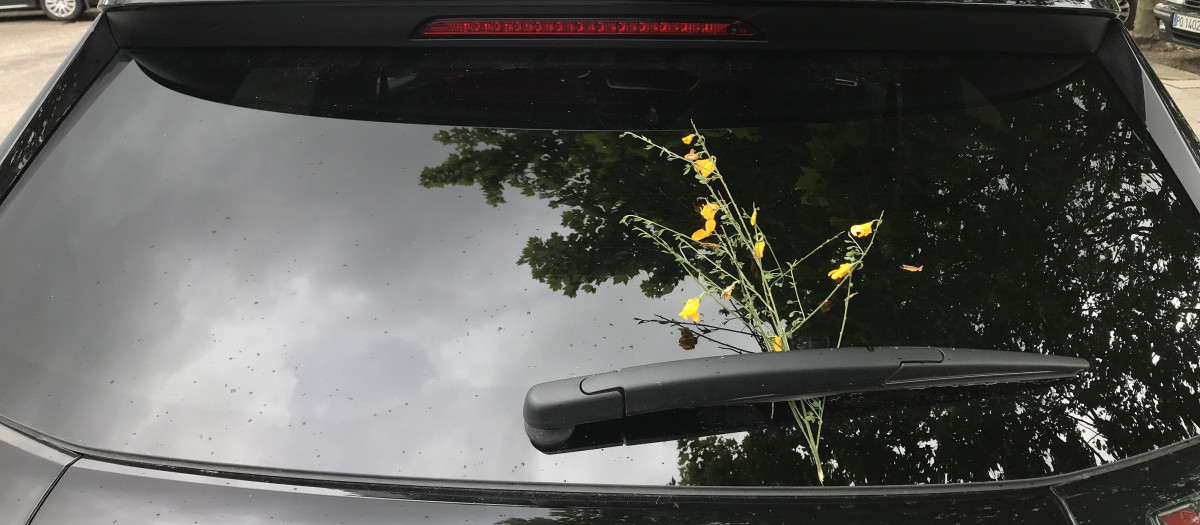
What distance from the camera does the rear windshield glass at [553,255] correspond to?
51.6 inches

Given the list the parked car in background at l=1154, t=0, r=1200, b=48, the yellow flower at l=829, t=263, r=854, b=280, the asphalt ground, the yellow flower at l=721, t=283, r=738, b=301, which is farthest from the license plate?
the asphalt ground

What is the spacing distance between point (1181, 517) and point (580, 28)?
4.09 ft

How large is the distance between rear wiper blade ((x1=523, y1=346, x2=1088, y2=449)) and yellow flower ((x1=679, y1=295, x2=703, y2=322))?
0.32 feet

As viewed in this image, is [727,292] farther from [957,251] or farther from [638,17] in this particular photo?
[638,17]

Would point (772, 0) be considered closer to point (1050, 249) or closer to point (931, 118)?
point (931, 118)

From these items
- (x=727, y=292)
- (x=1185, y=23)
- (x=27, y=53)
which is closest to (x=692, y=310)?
(x=727, y=292)

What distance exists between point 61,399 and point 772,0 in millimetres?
1381

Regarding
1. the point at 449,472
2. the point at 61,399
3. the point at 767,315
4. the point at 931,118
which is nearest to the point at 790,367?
the point at 767,315

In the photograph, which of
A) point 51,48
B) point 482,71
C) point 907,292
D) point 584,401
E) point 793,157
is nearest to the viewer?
point 584,401

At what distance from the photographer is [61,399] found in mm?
1352

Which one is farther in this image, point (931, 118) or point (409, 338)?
point (931, 118)

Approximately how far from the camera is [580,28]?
5.67 feet

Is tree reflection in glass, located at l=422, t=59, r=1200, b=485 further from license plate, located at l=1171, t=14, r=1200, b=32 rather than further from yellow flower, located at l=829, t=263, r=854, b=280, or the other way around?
license plate, located at l=1171, t=14, r=1200, b=32

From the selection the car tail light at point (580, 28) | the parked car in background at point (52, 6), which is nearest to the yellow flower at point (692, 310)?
the car tail light at point (580, 28)
